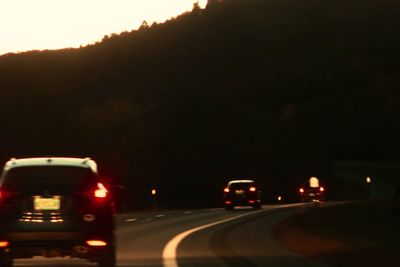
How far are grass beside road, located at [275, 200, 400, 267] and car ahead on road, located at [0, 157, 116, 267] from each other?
4.36m

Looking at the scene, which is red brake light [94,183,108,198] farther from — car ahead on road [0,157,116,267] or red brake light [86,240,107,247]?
red brake light [86,240,107,247]

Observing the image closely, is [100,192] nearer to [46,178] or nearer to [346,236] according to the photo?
[46,178]

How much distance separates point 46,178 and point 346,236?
12.0 m

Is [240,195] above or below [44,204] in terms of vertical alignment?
above

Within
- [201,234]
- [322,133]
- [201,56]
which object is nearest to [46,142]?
[201,234]

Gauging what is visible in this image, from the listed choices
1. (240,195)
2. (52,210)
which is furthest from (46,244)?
(240,195)

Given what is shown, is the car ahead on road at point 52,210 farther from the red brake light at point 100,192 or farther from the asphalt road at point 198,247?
the asphalt road at point 198,247

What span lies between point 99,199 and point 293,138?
10907 centimetres

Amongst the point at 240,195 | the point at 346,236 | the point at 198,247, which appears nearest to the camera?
the point at 198,247

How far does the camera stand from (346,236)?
2678 cm

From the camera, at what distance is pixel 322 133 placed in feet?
616

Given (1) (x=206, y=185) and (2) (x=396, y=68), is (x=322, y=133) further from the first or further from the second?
(1) (x=206, y=185)

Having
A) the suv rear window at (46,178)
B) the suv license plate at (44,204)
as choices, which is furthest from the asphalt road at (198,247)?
the suv license plate at (44,204)

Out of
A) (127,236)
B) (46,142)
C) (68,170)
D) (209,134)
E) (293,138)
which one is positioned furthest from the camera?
(293,138)
